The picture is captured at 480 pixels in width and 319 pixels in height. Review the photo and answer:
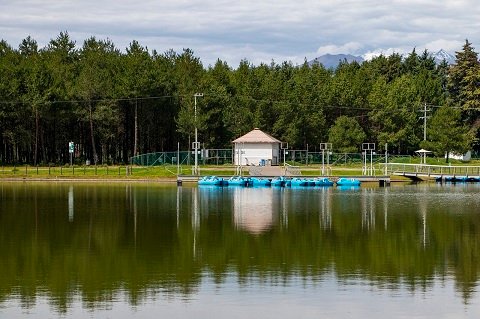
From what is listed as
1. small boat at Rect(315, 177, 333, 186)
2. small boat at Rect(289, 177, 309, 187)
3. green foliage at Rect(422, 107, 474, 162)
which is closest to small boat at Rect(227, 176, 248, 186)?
small boat at Rect(289, 177, 309, 187)

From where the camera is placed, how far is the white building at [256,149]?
349ft

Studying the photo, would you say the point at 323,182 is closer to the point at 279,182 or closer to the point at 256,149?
the point at 279,182

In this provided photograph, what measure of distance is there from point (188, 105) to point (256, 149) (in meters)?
9.87

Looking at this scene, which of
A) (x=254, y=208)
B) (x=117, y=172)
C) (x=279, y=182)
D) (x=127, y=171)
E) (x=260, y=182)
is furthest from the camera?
(x=117, y=172)

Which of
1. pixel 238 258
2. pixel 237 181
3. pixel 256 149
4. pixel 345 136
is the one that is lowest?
pixel 238 258

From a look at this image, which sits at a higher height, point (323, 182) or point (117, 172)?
point (117, 172)

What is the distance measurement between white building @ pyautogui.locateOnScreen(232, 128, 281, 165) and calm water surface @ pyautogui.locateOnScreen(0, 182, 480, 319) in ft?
133

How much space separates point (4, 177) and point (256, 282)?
69.0 m

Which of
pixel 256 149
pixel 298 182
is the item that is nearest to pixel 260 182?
pixel 298 182

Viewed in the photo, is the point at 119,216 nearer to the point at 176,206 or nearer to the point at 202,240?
the point at 176,206

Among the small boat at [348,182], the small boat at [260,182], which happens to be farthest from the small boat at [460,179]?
the small boat at [260,182]

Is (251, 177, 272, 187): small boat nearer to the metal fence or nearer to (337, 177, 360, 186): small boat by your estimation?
(337, 177, 360, 186): small boat

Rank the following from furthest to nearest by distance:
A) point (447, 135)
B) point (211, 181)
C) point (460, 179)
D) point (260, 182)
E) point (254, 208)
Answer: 1. point (447, 135)
2. point (460, 179)
3. point (260, 182)
4. point (211, 181)
5. point (254, 208)

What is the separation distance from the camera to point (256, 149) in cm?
10725
